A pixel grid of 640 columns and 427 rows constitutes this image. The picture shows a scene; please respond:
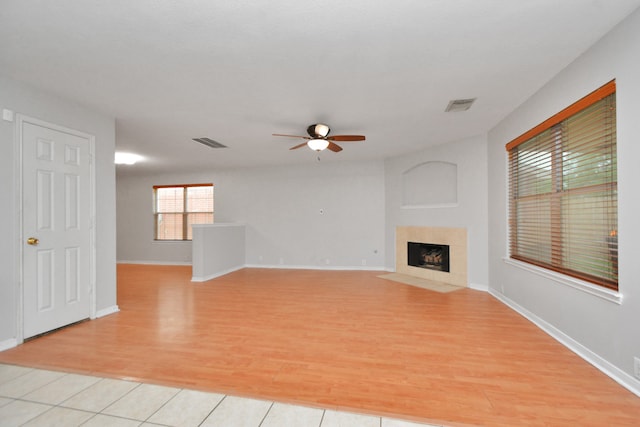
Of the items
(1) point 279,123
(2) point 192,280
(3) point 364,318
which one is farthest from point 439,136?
(2) point 192,280

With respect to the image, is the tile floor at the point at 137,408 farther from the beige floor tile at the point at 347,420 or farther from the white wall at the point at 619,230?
the white wall at the point at 619,230

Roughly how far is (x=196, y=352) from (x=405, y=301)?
2.87 m

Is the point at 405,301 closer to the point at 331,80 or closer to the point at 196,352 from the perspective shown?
the point at 196,352

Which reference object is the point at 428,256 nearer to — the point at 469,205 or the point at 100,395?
the point at 469,205

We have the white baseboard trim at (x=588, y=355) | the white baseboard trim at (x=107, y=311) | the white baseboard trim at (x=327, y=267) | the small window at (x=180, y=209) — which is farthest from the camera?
the small window at (x=180, y=209)

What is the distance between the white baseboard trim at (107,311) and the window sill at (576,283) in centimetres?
517

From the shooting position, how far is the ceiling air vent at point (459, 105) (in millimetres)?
3371

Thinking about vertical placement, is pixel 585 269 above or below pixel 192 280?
above

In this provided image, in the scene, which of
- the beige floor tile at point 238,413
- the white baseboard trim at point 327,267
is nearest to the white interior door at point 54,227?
the beige floor tile at point 238,413

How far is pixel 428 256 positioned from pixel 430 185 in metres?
1.45

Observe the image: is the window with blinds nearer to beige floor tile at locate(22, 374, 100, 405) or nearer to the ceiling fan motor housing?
the ceiling fan motor housing

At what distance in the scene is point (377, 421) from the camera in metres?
1.69

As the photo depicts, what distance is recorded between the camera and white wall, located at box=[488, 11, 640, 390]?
197 centimetres

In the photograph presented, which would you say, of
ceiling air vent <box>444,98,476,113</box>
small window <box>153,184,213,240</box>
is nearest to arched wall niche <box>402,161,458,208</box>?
ceiling air vent <box>444,98,476,113</box>
